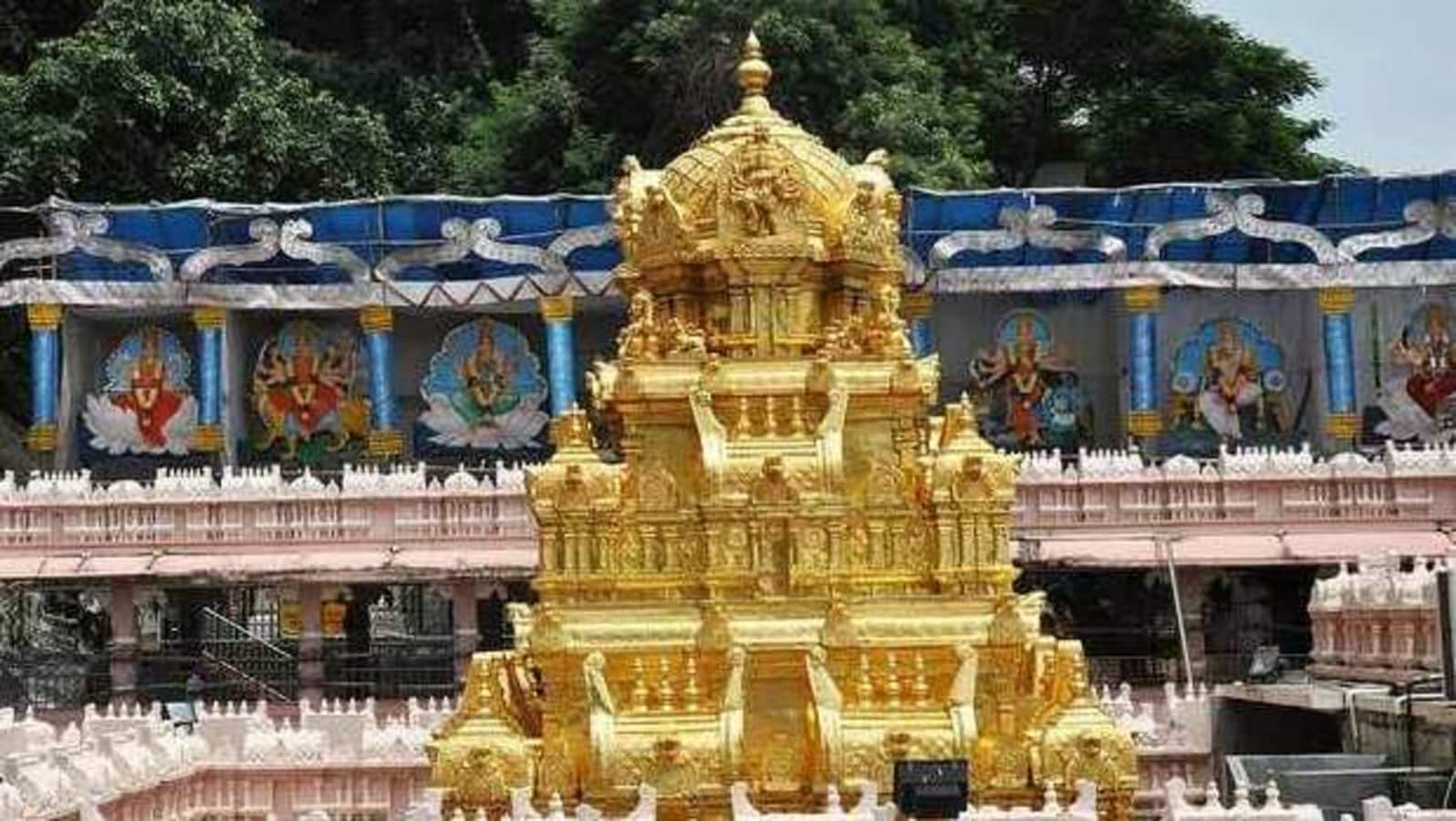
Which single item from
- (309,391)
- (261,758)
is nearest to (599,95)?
(309,391)

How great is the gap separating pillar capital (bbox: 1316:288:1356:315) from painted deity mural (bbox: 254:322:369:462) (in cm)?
1439

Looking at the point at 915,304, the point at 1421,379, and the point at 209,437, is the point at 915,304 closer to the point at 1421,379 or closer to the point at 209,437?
the point at 1421,379

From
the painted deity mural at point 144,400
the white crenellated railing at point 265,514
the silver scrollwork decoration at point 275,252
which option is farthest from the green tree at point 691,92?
the white crenellated railing at point 265,514

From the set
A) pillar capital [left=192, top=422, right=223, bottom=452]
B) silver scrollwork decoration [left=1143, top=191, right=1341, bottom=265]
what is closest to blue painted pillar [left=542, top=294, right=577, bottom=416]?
pillar capital [left=192, top=422, right=223, bottom=452]

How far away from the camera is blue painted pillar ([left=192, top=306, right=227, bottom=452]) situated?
125 ft

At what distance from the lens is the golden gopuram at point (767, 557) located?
609 inches

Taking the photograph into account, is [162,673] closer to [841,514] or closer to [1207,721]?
[1207,721]

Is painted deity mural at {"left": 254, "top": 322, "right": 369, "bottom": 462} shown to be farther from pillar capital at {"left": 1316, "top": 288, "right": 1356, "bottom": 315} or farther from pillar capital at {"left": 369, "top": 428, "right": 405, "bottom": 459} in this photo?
pillar capital at {"left": 1316, "top": 288, "right": 1356, "bottom": 315}

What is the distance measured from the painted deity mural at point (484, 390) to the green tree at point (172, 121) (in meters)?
4.49

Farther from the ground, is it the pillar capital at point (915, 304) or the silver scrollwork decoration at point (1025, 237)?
the silver scrollwork decoration at point (1025, 237)

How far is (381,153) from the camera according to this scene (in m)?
43.6

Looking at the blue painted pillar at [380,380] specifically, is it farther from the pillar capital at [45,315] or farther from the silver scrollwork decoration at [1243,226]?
the silver scrollwork decoration at [1243,226]

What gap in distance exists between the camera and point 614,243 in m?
37.1

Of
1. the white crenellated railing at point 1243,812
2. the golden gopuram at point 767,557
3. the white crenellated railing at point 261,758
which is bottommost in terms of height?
the white crenellated railing at point 261,758
